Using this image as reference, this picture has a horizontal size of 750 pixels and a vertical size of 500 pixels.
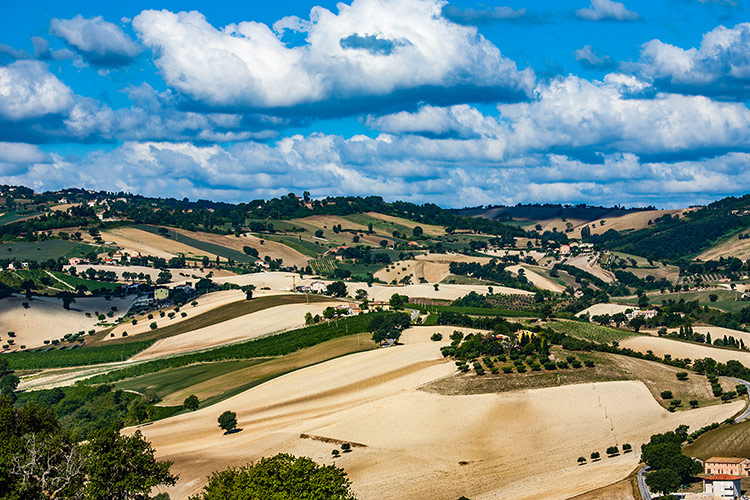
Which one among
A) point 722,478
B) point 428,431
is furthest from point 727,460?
point 428,431

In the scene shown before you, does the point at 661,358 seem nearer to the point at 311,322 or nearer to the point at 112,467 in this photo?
the point at 311,322

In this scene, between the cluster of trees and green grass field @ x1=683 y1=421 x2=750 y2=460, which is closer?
the cluster of trees

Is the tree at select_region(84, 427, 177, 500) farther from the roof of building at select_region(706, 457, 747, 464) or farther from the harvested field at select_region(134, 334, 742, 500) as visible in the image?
the roof of building at select_region(706, 457, 747, 464)

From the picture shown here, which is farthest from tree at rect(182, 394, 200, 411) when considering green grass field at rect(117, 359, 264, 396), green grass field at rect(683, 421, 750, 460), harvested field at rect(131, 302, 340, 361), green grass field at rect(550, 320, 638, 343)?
green grass field at rect(550, 320, 638, 343)

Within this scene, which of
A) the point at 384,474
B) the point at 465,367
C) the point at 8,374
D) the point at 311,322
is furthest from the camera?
the point at 311,322

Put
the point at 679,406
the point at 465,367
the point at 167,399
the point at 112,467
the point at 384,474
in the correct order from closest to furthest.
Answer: the point at 112,467 → the point at 384,474 → the point at 679,406 → the point at 465,367 → the point at 167,399

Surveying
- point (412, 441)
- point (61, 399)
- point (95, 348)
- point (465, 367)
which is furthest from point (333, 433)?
point (95, 348)

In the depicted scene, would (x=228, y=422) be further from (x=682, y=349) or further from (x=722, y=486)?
(x=682, y=349)

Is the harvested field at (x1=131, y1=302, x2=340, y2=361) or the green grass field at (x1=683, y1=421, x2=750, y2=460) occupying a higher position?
the harvested field at (x1=131, y1=302, x2=340, y2=361)
